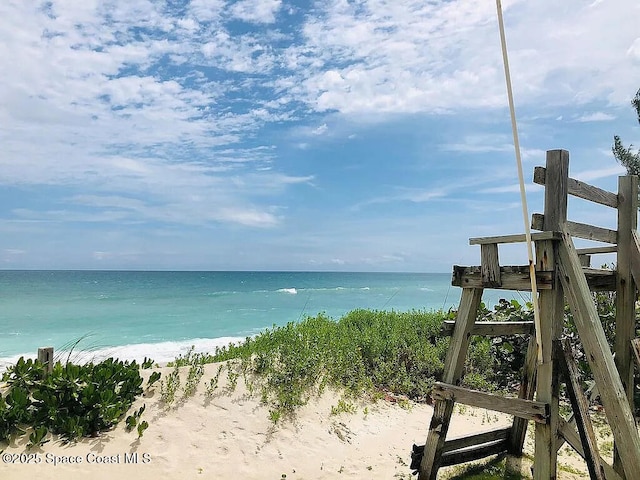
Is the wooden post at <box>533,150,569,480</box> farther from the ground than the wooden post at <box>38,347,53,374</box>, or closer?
farther from the ground

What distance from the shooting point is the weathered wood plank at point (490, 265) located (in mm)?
4230

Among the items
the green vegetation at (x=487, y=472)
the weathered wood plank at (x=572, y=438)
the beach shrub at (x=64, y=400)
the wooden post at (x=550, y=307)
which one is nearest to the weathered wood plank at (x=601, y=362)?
the wooden post at (x=550, y=307)

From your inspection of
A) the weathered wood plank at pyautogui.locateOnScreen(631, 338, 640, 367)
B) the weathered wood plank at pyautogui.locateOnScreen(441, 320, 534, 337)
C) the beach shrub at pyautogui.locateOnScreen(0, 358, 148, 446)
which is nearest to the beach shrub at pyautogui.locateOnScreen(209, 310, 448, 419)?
the beach shrub at pyautogui.locateOnScreen(0, 358, 148, 446)

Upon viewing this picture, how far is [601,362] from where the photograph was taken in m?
3.70

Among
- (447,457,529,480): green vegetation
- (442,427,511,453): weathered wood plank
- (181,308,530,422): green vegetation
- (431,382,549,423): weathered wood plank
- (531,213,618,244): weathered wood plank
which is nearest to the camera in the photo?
(431,382,549,423): weathered wood plank

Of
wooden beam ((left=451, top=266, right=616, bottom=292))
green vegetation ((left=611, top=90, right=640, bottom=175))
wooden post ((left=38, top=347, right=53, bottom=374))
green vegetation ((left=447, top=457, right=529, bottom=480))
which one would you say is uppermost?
green vegetation ((left=611, top=90, right=640, bottom=175))

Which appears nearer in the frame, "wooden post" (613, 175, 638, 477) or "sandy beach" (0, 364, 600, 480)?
"wooden post" (613, 175, 638, 477)

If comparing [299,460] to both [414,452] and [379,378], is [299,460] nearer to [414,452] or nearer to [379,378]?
[414,452]

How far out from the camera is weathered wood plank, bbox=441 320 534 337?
480cm

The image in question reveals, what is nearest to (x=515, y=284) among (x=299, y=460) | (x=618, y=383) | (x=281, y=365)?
(x=618, y=383)

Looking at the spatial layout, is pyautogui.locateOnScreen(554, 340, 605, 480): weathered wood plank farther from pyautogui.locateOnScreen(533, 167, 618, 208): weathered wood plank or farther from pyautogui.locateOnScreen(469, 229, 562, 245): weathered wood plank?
pyautogui.locateOnScreen(533, 167, 618, 208): weathered wood plank

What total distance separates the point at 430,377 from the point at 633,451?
5514mm

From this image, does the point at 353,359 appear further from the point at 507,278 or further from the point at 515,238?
the point at 515,238

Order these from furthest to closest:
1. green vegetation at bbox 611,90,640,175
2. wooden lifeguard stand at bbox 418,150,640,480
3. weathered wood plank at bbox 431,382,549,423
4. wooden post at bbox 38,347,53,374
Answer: green vegetation at bbox 611,90,640,175, wooden post at bbox 38,347,53,374, weathered wood plank at bbox 431,382,549,423, wooden lifeguard stand at bbox 418,150,640,480
